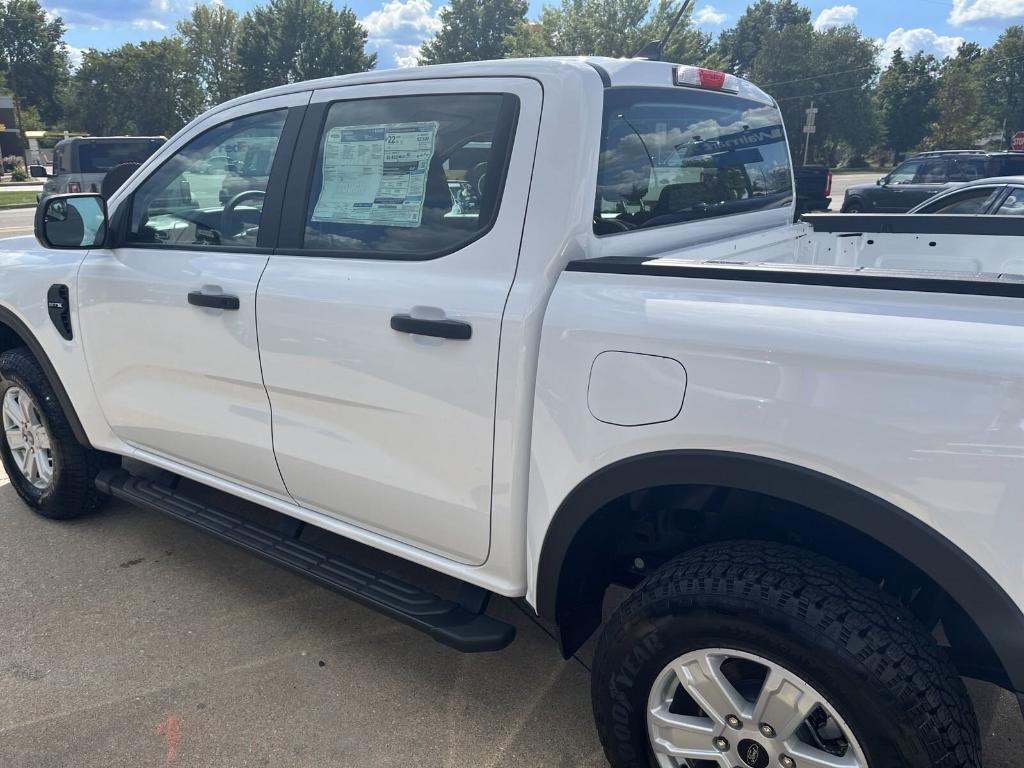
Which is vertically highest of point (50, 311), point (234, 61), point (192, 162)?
point (234, 61)

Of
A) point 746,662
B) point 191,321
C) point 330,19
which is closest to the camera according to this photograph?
point 746,662

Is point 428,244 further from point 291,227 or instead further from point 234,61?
point 234,61

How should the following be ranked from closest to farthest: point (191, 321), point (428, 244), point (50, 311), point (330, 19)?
1. point (428, 244)
2. point (191, 321)
3. point (50, 311)
4. point (330, 19)

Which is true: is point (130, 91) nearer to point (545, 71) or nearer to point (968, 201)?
point (968, 201)

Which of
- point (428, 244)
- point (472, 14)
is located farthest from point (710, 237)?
point (472, 14)

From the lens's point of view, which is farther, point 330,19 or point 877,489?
point 330,19

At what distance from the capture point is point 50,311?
11.0 feet

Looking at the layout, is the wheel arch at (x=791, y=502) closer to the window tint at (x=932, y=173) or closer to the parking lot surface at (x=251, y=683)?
the parking lot surface at (x=251, y=683)

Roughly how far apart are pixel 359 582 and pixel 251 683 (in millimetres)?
577

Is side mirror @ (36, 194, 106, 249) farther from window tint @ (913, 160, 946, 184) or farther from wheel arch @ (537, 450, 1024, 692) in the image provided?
window tint @ (913, 160, 946, 184)

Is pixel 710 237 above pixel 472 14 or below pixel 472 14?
below

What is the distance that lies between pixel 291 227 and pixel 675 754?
1891 millimetres

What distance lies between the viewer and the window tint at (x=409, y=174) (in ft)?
7.28

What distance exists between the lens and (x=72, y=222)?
3.07m
